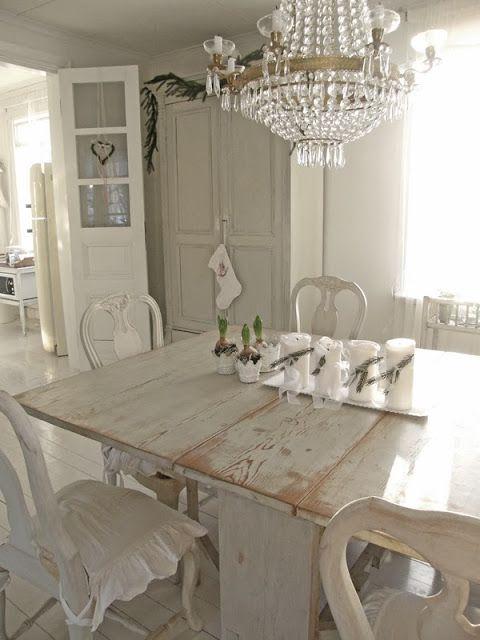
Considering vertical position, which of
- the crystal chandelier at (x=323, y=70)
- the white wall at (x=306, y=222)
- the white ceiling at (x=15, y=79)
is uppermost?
the white ceiling at (x=15, y=79)

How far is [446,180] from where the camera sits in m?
3.23

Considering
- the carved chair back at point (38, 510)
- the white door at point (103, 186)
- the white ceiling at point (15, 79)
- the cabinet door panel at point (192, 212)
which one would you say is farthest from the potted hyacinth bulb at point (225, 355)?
the white ceiling at point (15, 79)

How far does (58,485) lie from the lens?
8.52ft

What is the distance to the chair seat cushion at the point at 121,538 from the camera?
1.33 meters

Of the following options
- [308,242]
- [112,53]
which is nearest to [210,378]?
[308,242]

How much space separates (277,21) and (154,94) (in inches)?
115

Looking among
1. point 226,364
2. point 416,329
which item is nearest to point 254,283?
point 416,329

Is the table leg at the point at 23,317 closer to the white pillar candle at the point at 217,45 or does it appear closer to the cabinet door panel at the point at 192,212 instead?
the cabinet door panel at the point at 192,212

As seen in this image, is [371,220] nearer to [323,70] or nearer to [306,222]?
[306,222]

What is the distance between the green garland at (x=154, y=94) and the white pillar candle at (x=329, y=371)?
2835 millimetres

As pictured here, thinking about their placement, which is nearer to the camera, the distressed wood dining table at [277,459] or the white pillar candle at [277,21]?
the distressed wood dining table at [277,459]

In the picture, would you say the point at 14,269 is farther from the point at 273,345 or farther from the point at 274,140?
the point at 273,345

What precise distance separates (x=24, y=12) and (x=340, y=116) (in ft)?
9.27

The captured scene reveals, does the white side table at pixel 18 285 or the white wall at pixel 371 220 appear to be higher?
the white wall at pixel 371 220
